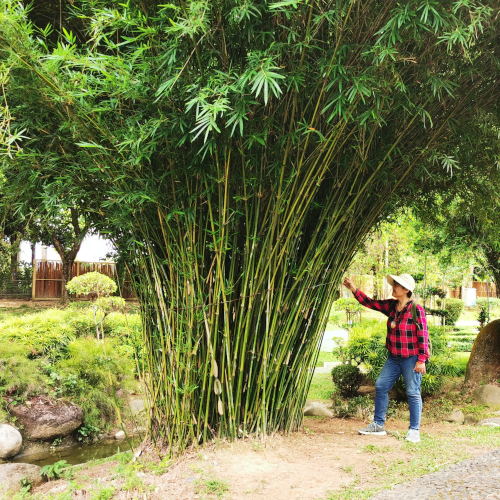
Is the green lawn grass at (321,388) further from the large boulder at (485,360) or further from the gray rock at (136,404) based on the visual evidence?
the gray rock at (136,404)

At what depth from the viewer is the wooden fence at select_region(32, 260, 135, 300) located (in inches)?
514

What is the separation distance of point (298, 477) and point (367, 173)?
→ 170cm

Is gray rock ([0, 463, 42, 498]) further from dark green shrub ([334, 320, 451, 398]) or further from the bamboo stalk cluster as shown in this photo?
dark green shrub ([334, 320, 451, 398])

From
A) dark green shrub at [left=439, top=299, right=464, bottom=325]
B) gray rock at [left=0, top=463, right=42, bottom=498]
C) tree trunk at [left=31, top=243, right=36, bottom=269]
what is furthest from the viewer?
tree trunk at [left=31, top=243, right=36, bottom=269]

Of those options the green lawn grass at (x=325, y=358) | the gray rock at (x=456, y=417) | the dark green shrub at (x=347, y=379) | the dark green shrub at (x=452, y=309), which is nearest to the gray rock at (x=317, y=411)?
the dark green shrub at (x=347, y=379)

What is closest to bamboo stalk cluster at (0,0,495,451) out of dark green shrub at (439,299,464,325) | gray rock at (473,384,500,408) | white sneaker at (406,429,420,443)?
white sneaker at (406,429,420,443)

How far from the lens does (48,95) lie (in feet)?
7.93

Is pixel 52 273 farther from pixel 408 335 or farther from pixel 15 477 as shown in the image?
pixel 408 335

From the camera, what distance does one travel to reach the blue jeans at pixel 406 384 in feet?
10.7

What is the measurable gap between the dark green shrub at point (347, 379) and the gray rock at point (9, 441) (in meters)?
2.90

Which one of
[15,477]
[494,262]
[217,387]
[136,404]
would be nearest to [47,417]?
[136,404]

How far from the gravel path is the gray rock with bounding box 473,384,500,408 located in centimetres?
244

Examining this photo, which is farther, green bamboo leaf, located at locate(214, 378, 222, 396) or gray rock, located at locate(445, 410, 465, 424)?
gray rock, located at locate(445, 410, 465, 424)

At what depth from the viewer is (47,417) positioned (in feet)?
15.9
